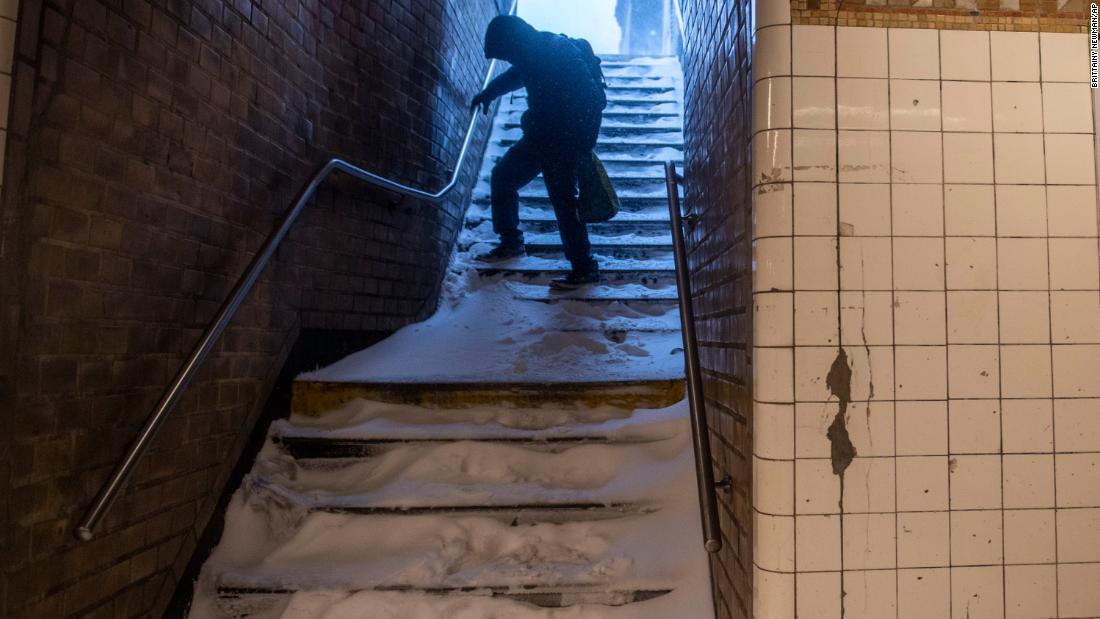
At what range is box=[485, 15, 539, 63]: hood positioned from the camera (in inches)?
188

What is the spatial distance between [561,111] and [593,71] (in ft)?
1.36

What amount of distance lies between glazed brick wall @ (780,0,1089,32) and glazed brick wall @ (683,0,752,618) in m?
0.21

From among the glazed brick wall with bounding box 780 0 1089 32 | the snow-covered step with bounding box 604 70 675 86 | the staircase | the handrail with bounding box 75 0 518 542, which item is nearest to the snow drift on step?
the staircase

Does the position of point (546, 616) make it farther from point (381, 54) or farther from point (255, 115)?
point (381, 54)

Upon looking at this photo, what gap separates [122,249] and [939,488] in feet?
7.83

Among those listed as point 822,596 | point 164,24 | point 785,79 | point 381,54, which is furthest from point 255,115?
point 822,596

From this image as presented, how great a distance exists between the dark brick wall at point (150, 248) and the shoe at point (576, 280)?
1422 mm

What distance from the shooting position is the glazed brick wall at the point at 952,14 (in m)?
1.79

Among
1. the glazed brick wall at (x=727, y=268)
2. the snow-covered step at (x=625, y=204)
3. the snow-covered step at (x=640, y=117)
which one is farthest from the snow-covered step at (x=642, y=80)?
the glazed brick wall at (x=727, y=268)

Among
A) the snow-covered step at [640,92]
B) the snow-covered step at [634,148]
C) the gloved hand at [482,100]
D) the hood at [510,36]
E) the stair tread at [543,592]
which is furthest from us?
the snow-covered step at [640,92]

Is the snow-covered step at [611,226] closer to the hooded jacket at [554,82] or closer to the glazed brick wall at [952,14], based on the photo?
the hooded jacket at [554,82]

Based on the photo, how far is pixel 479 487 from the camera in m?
2.73

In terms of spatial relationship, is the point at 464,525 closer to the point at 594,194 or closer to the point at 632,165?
the point at 594,194

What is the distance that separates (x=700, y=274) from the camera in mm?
2736
